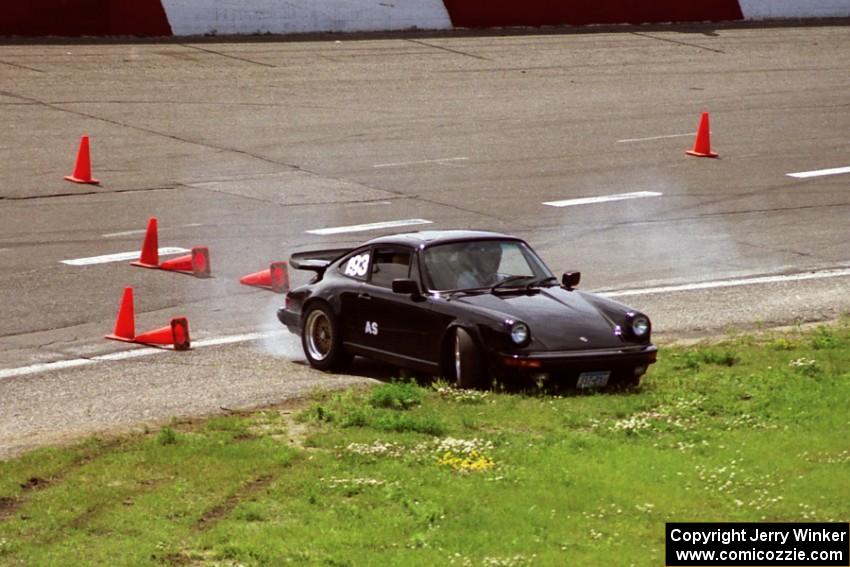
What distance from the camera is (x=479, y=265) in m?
14.0

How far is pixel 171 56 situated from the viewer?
102ft

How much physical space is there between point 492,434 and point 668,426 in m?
1.37

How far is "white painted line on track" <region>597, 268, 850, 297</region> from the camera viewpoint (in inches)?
714

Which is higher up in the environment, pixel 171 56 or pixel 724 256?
pixel 171 56

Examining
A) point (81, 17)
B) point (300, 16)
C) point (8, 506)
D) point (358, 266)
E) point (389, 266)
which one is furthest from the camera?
point (300, 16)

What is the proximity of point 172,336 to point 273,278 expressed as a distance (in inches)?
103

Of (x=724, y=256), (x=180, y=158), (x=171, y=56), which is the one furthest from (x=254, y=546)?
(x=171, y=56)

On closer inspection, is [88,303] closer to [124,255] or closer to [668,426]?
[124,255]

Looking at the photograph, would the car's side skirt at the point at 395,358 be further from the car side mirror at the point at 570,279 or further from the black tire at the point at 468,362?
the car side mirror at the point at 570,279

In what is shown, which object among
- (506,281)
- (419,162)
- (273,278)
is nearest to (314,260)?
(273,278)

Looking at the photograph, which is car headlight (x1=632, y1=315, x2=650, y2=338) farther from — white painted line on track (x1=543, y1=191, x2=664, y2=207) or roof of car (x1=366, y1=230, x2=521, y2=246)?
white painted line on track (x1=543, y1=191, x2=664, y2=207)

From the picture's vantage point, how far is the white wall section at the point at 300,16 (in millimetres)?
32844

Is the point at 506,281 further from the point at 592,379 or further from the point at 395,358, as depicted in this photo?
the point at 592,379

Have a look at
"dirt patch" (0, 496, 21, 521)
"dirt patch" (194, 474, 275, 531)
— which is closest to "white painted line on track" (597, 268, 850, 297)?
"dirt patch" (194, 474, 275, 531)
